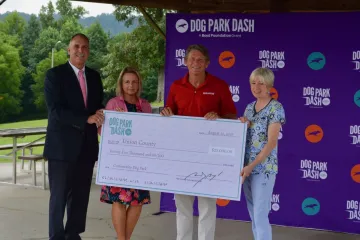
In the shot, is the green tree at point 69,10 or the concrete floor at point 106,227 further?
the green tree at point 69,10

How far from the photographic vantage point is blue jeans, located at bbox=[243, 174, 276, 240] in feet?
12.2

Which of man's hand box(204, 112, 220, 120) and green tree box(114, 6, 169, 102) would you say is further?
green tree box(114, 6, 169, 102)

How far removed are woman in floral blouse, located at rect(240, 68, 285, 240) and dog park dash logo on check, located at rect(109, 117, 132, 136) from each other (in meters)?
0.90

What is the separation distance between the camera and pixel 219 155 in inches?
151

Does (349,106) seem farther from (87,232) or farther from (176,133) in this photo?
(87,232)

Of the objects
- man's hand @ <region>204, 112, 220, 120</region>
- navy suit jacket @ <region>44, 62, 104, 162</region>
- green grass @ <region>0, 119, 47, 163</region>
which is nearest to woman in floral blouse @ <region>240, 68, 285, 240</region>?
man's hand @ <region>204, 112, 220, 120</region>

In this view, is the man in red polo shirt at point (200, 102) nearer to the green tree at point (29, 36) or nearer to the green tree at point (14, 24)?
the green tree at point (29, 36)

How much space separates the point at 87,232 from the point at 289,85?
2.57m

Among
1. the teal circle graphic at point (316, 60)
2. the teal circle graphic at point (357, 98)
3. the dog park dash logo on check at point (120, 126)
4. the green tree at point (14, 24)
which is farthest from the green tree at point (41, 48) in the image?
the dog park dash logo on check at point (120, 126)

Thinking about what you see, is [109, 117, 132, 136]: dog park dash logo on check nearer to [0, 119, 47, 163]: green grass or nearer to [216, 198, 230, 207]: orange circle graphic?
[216, 198, 230, 207]: orange circle graphic

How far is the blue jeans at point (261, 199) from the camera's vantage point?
371cm

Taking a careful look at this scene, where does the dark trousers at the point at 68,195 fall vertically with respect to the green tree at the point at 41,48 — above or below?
below

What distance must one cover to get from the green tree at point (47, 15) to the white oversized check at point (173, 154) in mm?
87260

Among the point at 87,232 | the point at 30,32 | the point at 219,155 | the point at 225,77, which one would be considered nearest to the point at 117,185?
the point at 219,155
